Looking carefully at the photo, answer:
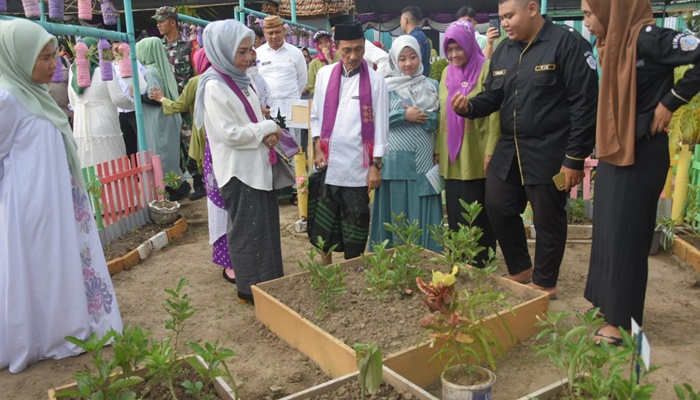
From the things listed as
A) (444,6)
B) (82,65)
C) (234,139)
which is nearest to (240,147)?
(234,139)

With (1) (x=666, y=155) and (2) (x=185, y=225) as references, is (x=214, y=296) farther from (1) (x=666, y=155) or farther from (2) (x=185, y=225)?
(1) (x=666, y=155)

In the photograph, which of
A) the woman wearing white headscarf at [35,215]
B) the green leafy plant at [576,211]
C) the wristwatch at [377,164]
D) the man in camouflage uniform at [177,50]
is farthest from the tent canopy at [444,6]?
the woman wearing white headscarf at [35,215]

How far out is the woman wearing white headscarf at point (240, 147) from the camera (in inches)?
134

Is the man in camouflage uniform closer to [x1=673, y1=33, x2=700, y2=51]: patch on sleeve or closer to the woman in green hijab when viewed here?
the woman in green hijab

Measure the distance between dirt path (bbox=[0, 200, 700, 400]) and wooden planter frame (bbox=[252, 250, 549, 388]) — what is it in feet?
0.22

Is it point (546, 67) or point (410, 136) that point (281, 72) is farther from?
point (546, 67)

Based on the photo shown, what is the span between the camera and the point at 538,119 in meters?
3.30

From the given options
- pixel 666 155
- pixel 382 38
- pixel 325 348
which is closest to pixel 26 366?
pixel 325 348

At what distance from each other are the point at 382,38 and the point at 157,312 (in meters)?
13.1

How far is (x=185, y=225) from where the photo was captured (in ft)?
18.5

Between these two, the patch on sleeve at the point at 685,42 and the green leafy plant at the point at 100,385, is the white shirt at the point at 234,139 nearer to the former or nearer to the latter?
the green leafy plant at the point at 100,385

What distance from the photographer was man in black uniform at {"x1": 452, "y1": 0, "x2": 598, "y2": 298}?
312 cm

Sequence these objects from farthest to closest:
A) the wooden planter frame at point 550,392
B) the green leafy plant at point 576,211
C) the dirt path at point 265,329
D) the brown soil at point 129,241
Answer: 1. the green leafy plant at point 576,211
2. the brown soil at point 129,241
3. the dirt path at point 265,329
4. the wooden planter frame at point 550,392

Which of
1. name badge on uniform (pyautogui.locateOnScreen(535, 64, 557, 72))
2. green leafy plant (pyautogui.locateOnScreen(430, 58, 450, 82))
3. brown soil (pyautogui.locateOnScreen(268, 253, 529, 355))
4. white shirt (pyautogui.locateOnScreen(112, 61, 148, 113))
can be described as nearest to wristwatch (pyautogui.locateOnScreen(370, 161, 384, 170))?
brown soil (pyautogui.locateOnScreen(268, 253, 529, 355))
